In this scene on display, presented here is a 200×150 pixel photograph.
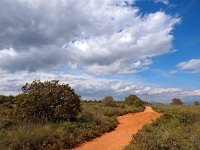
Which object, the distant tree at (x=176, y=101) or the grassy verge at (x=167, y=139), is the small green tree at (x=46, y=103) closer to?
the grassy verge at (x=167, y=139)

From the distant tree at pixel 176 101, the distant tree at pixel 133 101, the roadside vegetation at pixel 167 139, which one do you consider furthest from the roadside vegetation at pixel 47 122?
the distant tree at pixel 176 101

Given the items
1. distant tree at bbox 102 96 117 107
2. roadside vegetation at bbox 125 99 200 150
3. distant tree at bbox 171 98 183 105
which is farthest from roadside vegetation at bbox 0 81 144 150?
distant tree at bbox 171 98 183 105

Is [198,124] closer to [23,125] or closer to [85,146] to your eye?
[85,146]

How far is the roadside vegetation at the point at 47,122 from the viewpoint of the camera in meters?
14.7

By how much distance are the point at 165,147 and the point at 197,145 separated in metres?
1.51

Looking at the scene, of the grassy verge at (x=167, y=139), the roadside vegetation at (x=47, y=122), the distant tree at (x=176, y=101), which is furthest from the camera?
the distant tree at (x=176, y=101)

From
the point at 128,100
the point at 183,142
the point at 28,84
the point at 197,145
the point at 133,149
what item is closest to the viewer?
the point at 133,149

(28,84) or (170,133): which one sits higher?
(28,84)

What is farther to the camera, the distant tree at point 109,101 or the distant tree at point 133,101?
the distant tree at point 133,101

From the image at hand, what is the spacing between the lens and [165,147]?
1477 centimetres

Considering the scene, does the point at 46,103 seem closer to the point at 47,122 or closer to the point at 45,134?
the point at 47,122

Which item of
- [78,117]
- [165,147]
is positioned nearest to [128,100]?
[78,117]

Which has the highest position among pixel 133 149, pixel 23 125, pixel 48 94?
pixel 48 94

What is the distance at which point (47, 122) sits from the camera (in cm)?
1889
